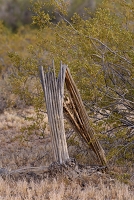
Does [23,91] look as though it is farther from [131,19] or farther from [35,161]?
[131,19]

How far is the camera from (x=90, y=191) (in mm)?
6410

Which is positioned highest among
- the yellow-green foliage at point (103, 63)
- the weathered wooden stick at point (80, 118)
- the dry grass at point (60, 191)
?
the yellow-green foliage at point (103, 63)

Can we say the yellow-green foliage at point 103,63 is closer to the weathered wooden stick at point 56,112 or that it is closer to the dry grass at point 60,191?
the weathered wooden stick at point 56,112

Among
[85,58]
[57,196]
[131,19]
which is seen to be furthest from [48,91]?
[131,19]

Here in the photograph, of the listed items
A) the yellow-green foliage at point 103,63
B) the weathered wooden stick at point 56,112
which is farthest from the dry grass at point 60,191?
the yellow-green foliage at point 103,63

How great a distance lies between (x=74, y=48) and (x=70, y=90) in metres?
1.72

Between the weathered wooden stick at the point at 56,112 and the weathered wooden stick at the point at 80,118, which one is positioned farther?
the weathered wooden stick at the point at 80,118

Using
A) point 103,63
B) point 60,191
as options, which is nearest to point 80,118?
point 103,63

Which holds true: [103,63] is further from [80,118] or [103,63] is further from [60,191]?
[60,191]

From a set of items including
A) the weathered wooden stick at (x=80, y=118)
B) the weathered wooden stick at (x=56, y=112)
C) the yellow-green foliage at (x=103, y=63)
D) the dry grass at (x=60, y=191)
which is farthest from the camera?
the yellow-green foliage at (x=103, y=63)

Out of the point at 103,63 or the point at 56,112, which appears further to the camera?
the point at 103,63

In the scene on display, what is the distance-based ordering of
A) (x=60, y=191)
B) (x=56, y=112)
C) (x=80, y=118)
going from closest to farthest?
(x=60, y=191) → (x=56, y=112) → (x=80, y=118)

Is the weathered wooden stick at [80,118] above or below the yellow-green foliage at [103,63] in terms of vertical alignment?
below

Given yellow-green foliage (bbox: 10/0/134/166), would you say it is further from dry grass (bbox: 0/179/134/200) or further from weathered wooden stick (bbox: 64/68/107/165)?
dry grass (bbox: 0/179/134/200)
